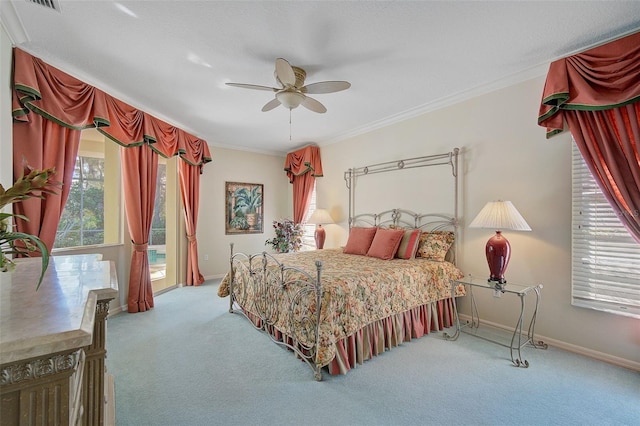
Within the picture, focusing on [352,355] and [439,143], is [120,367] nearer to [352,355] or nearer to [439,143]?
[352,355]

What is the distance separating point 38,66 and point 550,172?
5.03 m

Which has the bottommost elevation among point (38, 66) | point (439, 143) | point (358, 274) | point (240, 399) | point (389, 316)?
point (240, 399)

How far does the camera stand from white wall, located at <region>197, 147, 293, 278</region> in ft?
18.8

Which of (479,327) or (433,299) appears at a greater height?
(433,299)

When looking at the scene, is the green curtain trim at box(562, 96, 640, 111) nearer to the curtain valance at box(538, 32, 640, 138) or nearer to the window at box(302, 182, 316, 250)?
the curtain valance at box(538, 32, 640, 138)

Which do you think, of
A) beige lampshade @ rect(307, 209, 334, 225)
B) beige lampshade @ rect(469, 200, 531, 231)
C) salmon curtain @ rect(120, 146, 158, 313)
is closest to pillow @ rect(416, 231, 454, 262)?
beige lampshade @ rect(469, 200, 531, 231)

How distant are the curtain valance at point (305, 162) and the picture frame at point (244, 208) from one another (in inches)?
34.7

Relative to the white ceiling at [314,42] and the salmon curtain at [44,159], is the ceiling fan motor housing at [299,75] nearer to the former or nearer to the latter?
the white ceiling at [314,42]

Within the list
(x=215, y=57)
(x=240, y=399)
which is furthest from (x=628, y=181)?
(x=215, y=57)

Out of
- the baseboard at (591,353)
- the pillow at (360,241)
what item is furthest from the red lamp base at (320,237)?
the baseboard at (591,353)

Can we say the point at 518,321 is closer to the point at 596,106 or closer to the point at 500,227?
the point at 500,227

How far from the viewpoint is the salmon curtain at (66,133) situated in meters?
2.49

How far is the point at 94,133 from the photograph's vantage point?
161 inches

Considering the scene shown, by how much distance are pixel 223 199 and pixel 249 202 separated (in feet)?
A: 1.91
